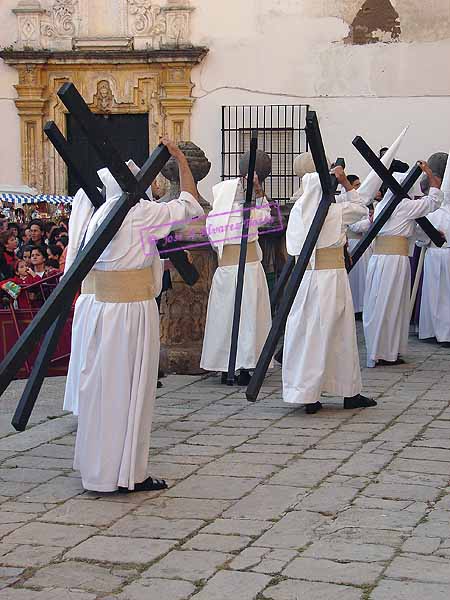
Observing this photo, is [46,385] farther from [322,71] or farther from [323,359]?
[322,71]

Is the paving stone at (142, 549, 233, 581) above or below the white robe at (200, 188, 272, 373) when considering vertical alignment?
below

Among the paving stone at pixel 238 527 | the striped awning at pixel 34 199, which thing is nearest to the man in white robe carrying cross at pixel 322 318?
the paving stone at pixel 238 527

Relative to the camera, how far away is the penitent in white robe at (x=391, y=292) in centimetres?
1098

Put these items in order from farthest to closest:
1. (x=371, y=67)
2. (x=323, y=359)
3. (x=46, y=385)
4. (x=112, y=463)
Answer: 1. (x=371, y=67)
2. (x=46, y=385)
3. (x=323, y=359)
4. (x=112, y=463)

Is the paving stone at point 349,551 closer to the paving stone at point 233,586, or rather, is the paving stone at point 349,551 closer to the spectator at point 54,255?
the paving stone at point 233,586

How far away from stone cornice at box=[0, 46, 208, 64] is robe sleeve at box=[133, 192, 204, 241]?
1415cm

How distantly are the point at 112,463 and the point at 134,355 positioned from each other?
567 millimetres

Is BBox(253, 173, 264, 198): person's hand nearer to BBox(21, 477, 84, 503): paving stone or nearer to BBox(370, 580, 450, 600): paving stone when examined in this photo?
BBox(21, 477, 84, 503): paving stone

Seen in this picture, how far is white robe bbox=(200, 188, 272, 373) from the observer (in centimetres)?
1008

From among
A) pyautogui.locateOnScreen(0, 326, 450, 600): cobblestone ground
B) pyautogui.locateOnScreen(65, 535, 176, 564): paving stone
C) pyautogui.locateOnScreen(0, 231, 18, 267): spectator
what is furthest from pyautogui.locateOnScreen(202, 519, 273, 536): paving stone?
pyautogui.locateOnScreen(0, 231, 18, 267): spectator

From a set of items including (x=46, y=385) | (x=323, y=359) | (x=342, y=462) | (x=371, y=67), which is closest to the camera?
(x=342, y=462)

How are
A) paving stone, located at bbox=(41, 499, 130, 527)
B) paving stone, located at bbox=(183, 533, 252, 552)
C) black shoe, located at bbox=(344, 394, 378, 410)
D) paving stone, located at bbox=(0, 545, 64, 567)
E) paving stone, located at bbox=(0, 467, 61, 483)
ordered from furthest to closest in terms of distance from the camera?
black shoe, located at bbox=(344, 394, 378, 410), paving stone, located at bbox=(0, 467, 61, 483), paving stone, located at bbox=(41, 499, 130, 527), paving stone, located at bbox=(183, 533, 252, 552), paving stone, located at bbox=(0, 545, 64, 567)

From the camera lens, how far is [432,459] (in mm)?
7031

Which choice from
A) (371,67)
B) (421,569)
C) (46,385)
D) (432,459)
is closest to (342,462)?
(432,459)
